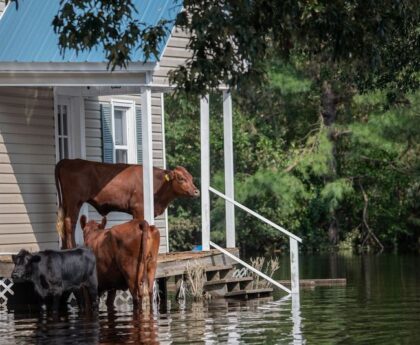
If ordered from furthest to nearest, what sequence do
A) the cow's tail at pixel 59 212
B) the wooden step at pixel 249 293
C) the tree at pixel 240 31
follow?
the wooden step at pixel 249 293 < the cow's tail at pixel 59 212 < the tree at pixel 240 31

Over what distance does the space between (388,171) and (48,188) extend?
96.2ft

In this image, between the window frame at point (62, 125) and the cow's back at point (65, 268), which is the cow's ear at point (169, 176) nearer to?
the window frame at point (62, 125)

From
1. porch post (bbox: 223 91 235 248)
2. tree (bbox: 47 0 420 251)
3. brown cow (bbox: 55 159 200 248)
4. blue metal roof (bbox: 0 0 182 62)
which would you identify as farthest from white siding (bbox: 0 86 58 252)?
porch post (bbox: 223 91 235 248)

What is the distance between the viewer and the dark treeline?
5250cm

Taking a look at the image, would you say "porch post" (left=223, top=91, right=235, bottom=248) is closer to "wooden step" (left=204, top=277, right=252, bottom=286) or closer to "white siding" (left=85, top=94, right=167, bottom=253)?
"wooden step" (left=204, top=277, right=252, bottom=286)

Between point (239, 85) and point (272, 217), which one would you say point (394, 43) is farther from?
point (272, 217)

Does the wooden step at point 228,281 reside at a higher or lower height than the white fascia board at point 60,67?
lower

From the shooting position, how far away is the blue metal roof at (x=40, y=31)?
2439cm

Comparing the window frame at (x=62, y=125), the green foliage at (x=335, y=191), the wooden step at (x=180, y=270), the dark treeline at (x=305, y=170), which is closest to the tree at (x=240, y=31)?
the wooden step at (x=180, y=270)

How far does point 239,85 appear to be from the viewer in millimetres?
18047

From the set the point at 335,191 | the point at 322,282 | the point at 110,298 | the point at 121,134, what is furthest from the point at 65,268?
the point at 335,191

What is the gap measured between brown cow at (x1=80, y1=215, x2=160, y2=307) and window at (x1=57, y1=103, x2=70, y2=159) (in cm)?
401

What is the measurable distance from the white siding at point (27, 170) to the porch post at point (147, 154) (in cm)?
315

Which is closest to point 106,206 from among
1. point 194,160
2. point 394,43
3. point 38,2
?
point 38,2
